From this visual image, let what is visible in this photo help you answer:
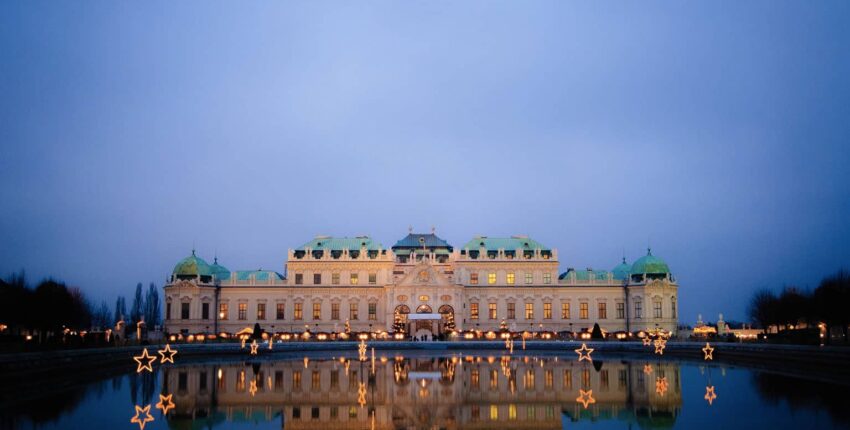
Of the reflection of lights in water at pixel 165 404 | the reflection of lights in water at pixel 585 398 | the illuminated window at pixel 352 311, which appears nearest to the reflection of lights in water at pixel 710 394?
the reflection of lights in water at pixel 585 398

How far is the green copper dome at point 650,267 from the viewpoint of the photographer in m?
93.9

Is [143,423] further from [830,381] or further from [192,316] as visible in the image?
[192,316]

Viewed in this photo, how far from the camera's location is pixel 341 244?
319 ft

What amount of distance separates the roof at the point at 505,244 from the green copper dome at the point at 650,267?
11601 millimetres

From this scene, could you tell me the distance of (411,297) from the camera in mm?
90750

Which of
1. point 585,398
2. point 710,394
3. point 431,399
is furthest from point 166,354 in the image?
point 710,394

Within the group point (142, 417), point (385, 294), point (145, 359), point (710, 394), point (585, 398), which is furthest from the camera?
point (385, 294)

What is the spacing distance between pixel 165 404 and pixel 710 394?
23246 mm

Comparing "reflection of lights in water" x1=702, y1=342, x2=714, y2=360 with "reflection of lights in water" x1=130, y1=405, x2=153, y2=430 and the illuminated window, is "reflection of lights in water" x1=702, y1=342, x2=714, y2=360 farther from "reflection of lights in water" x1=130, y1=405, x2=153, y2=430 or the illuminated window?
the illuminated window

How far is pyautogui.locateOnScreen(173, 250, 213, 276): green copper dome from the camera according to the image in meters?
93.4

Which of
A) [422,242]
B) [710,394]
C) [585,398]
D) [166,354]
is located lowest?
[710,394]

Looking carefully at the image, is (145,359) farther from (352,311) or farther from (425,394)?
(352,311)

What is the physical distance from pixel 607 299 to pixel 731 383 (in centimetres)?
5668

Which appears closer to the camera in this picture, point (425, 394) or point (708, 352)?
point (425, 394)
